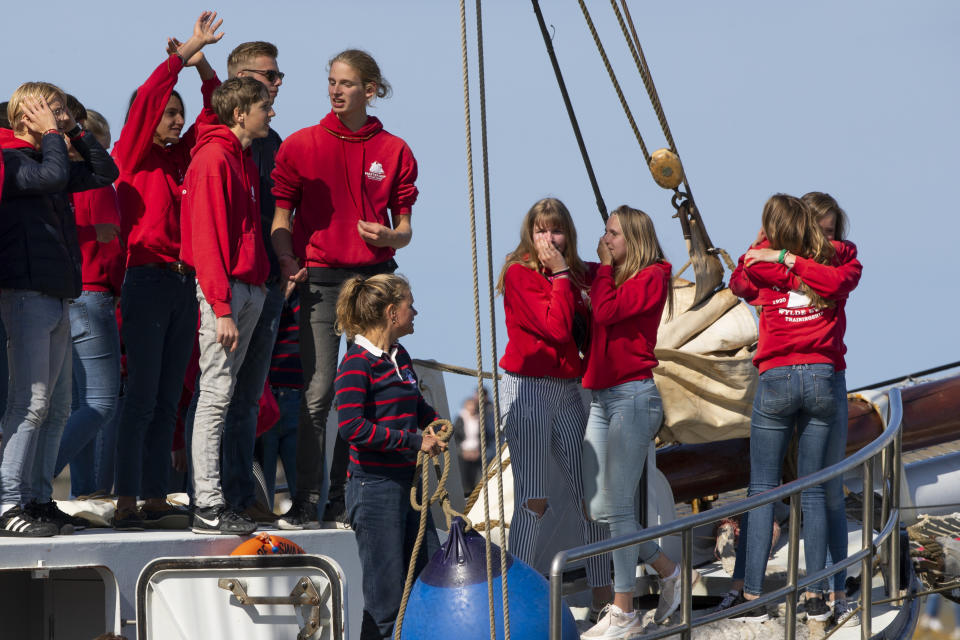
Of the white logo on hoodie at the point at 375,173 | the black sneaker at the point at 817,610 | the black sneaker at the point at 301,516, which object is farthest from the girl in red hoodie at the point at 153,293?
the black sneaker at the point at 817,610

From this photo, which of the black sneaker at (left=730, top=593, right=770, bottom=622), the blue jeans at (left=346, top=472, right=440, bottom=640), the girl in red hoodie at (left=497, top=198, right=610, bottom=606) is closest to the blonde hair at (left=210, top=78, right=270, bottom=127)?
the girl in red hoodie at (left=497, top=198, right=610, bottom=606)

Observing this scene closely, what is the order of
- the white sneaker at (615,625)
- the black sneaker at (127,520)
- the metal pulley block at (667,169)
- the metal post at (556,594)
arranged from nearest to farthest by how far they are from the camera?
the metal post at (556,594)
the white sneaker at (615,625)
the black sneaker at (127,520)
the metal pulley block at (667,169)

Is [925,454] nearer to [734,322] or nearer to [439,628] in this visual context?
[734,322]

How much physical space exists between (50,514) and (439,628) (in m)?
1.50

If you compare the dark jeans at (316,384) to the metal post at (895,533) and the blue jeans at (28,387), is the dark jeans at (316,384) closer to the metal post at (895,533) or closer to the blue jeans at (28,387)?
the blue jeans at (28,387)

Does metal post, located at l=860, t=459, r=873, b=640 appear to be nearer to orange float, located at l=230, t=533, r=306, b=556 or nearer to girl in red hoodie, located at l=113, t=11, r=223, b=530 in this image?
orange float, located at l=230, t=533, r=306, b=556

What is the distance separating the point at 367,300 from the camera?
4766mm

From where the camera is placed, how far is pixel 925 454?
8.86 meters

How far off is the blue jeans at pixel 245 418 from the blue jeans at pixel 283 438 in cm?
85

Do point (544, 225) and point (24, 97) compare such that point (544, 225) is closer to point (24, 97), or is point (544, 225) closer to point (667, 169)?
point (667, 169)

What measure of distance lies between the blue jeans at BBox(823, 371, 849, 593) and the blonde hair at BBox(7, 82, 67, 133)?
308 centimetres

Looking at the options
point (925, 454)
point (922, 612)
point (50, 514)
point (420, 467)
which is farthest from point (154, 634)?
point (925, 454)

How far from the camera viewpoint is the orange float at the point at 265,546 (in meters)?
4.64

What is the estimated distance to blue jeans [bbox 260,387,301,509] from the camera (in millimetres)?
6273
